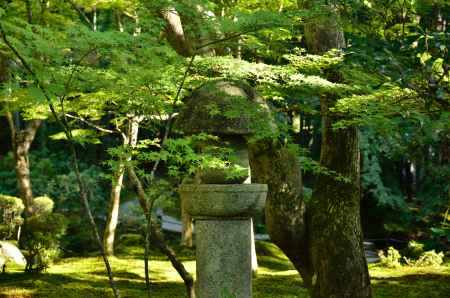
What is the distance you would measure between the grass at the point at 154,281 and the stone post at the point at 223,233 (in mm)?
3952

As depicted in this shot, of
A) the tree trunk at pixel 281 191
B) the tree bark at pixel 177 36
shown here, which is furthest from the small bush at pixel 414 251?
the tree bark at pixel 177 36

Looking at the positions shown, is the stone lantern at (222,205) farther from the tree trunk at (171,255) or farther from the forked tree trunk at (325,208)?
the forked tree trunk at (325,208)

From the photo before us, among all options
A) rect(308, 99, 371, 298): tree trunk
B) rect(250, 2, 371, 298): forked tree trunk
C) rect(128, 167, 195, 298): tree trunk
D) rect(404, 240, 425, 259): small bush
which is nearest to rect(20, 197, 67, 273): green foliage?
rect(128, 167, 195, 298): tree trunk

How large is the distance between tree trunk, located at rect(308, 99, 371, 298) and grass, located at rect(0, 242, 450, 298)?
1.94 meters

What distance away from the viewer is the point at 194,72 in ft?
20.6

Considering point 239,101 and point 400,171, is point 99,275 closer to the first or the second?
point 239,101

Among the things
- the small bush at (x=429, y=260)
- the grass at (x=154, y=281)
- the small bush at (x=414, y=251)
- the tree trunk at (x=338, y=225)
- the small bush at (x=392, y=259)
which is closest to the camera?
the tree trunk at (x=338, y=225)

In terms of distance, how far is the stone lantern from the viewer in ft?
14.1

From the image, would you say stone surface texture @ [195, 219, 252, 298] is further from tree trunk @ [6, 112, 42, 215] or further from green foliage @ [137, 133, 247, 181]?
tree trunk @ [6, 112, 42, 215]

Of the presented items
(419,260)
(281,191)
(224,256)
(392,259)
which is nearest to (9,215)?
(281,191)

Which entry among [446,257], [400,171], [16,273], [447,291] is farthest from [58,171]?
[447,291]

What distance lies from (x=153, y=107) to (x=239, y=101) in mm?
1212

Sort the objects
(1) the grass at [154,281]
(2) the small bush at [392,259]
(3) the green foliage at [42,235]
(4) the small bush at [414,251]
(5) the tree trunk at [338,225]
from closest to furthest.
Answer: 1. (5) the tree trunk at [338,225]
2. (1) the grass at [154,281]
3. (3) the green foliage at [42,235]
4. (2) the small bush at [392,259]
5. (4) the small bush at [414,251]

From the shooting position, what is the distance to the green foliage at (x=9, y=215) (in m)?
10.0
